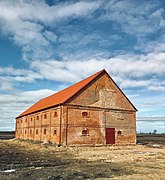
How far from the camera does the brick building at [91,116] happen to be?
26.6 metres

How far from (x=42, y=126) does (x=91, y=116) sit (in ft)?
26.5

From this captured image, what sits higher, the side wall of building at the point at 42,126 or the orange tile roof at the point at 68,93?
the orange tile roof at the point at 68,93

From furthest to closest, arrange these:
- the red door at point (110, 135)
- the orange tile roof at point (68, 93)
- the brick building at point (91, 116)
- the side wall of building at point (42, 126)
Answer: the red door at point (110, 135) → the side wall of building at point (42, 126) → the orange tile roof at point (68, 93) → the brick building at point (91, 116)

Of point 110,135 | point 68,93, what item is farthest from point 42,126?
point 110,135

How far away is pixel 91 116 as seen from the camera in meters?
28.0

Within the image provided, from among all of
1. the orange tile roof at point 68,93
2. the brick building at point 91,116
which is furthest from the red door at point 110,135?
the orange tile roof at point 68,93

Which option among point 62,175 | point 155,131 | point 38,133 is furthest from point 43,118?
point 155,131

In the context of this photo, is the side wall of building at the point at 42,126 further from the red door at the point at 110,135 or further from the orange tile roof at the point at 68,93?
the red door at the point at 110,135

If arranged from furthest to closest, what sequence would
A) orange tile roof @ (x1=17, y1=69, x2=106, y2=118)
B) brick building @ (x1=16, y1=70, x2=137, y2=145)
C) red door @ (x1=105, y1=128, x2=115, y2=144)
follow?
red door @ (x1=105, y1=128, x2=115, y2=144) < orange tile roof @ (x1=17, y1=69, x2=106, y2=118) < brick building @ (x1=16, y1=70, x2=137, y2=145)

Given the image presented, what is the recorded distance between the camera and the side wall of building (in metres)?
27.5

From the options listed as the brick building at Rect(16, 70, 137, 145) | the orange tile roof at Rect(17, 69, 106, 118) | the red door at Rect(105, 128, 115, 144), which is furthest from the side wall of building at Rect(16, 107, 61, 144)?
the red door at Rect(105, 128, 115, 144)

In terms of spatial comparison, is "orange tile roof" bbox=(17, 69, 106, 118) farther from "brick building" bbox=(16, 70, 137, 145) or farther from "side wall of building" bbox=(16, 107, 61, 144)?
"side wall of building" bbox=(16, 107, 61, 144)

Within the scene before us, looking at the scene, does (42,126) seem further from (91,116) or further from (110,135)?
(110,135)

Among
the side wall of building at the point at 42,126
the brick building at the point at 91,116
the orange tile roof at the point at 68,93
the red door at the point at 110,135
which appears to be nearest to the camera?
the brick building at the point at 91,116
